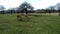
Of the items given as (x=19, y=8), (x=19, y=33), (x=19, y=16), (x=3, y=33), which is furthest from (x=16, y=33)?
(x=19, y=8)

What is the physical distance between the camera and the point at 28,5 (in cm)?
8438

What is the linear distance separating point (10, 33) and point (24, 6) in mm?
72924

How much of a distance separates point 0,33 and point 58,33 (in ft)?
15.8

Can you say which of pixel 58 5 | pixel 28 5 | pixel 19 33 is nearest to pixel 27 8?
pixel 28 5

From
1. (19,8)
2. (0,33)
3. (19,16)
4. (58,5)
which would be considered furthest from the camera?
(58,5)

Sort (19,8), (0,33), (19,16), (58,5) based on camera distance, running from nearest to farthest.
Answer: (0,33), (19,16), (19,8), (58,5)

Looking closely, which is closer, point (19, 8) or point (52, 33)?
point (52, 33)

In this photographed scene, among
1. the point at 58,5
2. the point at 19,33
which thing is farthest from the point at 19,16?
the point at 58,5

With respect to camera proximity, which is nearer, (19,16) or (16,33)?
(16,33)

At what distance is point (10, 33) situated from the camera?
1216 cm

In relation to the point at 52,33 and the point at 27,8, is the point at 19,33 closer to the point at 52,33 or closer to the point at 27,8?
the point at 52,33

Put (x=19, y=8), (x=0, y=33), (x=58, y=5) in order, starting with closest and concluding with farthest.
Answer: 1. (x=0, y=33)
2. (x=19, y=8)
3. (x=58, y=5)

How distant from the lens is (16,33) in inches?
479

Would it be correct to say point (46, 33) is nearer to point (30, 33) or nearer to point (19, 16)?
point (30, 33)
